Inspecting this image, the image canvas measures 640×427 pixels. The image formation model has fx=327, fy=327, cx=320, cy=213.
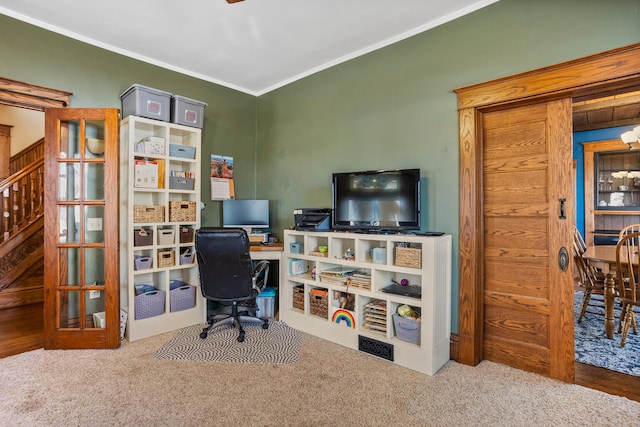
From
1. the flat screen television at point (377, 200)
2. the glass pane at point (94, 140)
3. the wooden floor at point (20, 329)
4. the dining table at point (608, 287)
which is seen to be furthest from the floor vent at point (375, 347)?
the glass pane at point (94, 140)

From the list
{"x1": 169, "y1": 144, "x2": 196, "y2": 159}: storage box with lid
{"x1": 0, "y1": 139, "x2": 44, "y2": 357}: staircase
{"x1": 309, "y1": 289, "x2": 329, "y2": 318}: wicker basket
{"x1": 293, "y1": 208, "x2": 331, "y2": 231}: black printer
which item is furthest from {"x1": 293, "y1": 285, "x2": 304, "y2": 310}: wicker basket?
{"x1": 0, "y1": 139, "x2": 44, "y2": 357}: staircase

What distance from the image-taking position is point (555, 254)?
2250mm

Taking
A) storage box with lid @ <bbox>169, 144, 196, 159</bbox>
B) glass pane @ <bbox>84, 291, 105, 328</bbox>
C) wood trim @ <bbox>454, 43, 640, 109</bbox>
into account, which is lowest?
glass pane @ <bbox>84, 291, 105, 328</bbox>

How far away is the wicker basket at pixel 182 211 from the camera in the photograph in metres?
3.19

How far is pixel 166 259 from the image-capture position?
10.5 ft

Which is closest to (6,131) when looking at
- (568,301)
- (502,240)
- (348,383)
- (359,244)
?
(359,244)

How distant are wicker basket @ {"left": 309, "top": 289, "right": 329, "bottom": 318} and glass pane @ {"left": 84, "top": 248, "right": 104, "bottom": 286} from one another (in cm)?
192

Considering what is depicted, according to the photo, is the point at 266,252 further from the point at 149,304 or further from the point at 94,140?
the point at 94,140

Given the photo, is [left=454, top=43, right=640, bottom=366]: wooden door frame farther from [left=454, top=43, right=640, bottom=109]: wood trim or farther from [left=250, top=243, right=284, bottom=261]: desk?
[left=250, top=243, right=284, bottom=261]: desk

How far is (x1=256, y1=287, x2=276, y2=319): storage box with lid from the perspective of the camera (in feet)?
11.4

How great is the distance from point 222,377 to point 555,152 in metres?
2.76

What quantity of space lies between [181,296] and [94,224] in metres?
1.04

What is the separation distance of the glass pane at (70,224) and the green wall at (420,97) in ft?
6.51

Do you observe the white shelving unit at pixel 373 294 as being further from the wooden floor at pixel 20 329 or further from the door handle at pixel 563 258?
the wooden floor at pixel 20 329
